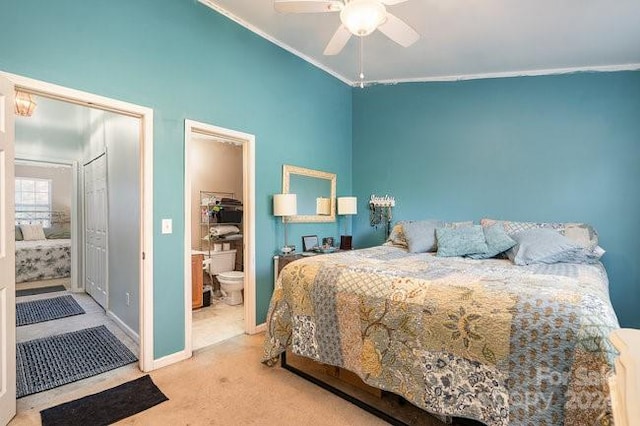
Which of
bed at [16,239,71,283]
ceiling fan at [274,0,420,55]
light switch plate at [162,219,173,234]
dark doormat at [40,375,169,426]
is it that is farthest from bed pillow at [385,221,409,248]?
bed at [16,239,71,283]

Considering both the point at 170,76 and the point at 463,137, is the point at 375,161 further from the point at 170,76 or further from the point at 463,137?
the point at 170,76

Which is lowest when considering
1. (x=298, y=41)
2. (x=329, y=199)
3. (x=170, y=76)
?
(x=329, y=199)

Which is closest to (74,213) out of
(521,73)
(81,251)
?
(81,251)

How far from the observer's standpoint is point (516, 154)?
3.55 m

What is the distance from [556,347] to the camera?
1359 mm

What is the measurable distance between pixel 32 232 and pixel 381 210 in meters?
6.84

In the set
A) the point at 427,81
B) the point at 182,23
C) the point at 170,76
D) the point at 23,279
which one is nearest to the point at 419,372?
the point at 170,76

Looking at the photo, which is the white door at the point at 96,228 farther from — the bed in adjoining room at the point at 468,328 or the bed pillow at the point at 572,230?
the bed pillow at the point at 572,230

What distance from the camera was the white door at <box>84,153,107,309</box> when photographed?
13.1ft

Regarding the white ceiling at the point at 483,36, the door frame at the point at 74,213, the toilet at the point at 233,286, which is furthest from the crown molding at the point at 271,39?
the door frame at the point at 74,213

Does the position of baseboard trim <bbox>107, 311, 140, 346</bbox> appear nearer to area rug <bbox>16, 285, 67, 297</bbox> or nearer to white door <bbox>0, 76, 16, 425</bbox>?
white door <bbox>0, 76, 16, 425</bbox>

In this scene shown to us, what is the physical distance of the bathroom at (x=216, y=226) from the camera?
4203 mm

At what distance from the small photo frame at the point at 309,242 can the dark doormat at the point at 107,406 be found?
206cm

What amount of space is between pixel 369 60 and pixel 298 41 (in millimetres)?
854
